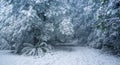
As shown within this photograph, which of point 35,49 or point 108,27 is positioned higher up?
point 108,27

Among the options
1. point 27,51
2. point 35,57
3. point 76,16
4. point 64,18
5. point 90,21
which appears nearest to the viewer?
point 35,57

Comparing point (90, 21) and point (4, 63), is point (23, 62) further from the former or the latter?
point (90, 21)

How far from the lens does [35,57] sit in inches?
343

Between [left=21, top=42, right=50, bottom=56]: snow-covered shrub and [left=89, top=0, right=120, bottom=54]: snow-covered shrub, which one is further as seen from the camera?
[left=21, top=42, right=50, bottom=56]: snow-covered shrub

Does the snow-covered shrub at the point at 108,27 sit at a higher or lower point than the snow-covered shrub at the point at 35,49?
higher

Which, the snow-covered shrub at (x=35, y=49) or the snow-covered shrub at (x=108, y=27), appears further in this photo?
the snow-covered shrub at (x=35, y=49)

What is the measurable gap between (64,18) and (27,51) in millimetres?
3650

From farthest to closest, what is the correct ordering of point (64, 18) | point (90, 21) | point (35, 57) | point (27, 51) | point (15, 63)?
point (90, 21) < point (64, 18) < point (27, 51) < point (35, 57) < point (15, 63)

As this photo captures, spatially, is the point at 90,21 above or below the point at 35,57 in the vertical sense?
above

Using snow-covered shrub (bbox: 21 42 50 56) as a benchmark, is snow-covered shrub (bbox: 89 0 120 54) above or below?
above

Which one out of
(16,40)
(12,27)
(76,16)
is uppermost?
(76,16)

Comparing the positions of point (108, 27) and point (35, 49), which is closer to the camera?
point (108, 27)

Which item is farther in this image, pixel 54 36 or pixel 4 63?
pixel 54 36

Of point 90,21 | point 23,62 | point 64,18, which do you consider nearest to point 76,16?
point 90,21
